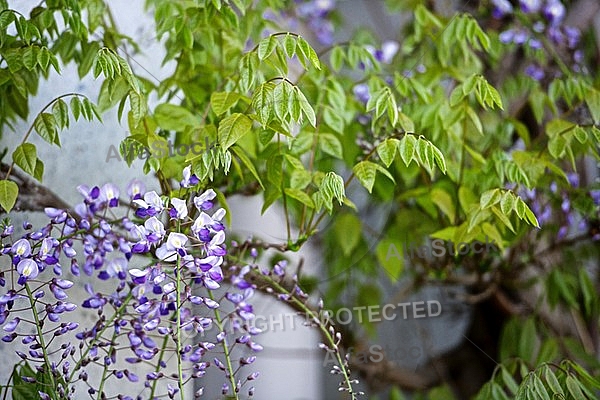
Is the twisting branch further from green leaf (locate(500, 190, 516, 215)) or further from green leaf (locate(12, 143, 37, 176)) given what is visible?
green leaf (locate(500, 190, 516, 215))

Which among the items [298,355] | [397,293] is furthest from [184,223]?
[397,293]

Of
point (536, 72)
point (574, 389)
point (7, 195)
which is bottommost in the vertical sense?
point (574, 389)

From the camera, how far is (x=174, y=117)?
881mm

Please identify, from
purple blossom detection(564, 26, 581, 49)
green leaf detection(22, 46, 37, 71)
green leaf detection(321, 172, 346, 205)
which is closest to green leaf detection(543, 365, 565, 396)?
green leaf detection(321, 172, 346, 205)

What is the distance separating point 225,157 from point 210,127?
91mm

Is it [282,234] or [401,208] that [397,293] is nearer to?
[401,208]

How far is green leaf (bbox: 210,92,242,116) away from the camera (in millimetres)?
A: 755

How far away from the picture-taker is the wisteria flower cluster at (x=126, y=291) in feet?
2.32

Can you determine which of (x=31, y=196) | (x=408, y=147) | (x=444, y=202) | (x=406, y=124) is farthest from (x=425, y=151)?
(x=31, y=196)

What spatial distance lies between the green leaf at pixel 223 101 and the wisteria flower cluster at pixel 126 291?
3.0 inches

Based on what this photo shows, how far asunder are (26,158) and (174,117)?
0.62 feet

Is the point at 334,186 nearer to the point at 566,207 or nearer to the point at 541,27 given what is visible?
the point at 566,207

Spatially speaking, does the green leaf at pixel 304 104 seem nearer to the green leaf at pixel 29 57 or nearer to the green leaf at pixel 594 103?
the green leaf at pixel 29 57

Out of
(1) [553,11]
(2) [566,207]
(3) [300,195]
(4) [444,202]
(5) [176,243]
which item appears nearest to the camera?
(5) [176,243]
